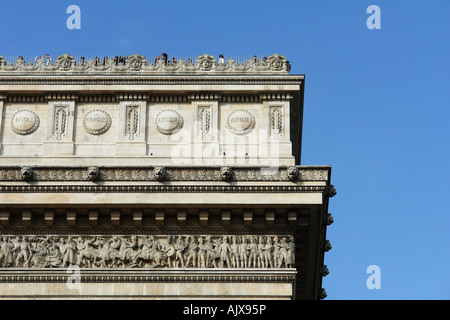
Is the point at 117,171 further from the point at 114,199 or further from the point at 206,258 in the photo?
the point at 206,258

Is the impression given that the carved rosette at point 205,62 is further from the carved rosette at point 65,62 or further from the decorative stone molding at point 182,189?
the decorative stone molding at point 182,189

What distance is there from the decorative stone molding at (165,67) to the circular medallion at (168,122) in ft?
4.53

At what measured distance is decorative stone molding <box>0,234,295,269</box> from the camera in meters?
35.8

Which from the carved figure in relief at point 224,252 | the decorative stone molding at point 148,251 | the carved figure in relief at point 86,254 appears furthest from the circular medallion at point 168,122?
the carved figure in relief at point 86,254

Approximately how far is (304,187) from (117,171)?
537cm

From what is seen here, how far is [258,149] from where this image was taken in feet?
123

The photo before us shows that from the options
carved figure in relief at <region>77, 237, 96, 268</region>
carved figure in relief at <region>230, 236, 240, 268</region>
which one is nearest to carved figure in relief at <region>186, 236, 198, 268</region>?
carved figure in relief at <region>230, 236, 240, 268</region>

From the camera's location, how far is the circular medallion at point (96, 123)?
1499 inches

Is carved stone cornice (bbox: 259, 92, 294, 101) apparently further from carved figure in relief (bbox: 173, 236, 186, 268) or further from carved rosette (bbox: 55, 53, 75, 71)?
carved rosette (bbox: 55, 53, 75, 71)

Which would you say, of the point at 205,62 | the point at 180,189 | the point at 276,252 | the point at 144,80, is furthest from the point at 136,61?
the point at 276,252

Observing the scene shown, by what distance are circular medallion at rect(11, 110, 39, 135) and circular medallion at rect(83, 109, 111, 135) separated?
1.52 meters

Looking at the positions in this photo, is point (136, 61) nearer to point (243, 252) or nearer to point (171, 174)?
point (171, 174)

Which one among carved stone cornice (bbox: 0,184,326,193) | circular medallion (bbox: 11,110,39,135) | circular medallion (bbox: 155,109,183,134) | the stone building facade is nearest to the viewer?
the stone building facade

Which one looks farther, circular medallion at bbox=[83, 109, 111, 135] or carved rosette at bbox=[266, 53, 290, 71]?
carved rosette at bbox=[266, 53, 290, 71]
